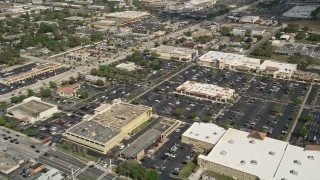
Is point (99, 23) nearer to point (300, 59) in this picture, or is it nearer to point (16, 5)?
point (16, 5)

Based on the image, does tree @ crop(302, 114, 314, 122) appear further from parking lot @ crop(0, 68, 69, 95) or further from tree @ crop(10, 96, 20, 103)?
parking lot @ crop(0, 68, 69, 95)

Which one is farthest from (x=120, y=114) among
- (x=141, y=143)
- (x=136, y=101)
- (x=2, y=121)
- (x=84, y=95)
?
(x=2, y=121)

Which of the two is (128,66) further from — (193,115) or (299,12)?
(299,12)

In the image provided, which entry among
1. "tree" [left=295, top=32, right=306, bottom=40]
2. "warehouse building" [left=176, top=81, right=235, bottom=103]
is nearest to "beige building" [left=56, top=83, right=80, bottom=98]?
"warehouse building" [left=176, top=81, right=235, bottom=103]

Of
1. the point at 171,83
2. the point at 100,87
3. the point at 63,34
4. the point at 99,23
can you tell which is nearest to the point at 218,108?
the point at 171,83

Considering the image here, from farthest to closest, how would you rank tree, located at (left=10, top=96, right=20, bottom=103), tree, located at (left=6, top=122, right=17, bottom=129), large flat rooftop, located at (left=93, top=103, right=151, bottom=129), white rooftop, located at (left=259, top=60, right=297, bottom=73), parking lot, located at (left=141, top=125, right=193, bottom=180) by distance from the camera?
white rooftop, located at (left=259, top=60, right=297, bottom=73), tree, located at (left=10, top=96, right=20, bottom=103), tree, located at (left=6, top=122, right=17, bottom=129), large flat rooftop, located at (left=93, top=103, right=151, bottom=129), parking lot, located at (left=141, top=125, right=193, bottom=180)

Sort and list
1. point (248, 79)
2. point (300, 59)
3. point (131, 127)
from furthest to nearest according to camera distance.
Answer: point (300, 59) < point (248, 79) < point (131, 127)
